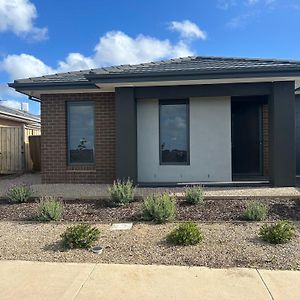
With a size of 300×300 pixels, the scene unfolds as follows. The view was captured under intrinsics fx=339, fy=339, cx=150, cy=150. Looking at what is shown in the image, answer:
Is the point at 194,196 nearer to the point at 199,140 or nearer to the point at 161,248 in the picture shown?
the point at 161,248

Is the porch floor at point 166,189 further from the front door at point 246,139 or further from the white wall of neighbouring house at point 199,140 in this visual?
the front door at point 246,139

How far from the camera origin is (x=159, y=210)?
241 inches

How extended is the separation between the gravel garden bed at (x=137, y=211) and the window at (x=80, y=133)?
265cm

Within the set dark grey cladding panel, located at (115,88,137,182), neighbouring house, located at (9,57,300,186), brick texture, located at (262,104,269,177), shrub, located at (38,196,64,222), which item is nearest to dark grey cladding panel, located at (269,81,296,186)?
neighbouring house, located at (9,57,300,186)

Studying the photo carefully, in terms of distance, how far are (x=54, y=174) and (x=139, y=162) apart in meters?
2.61

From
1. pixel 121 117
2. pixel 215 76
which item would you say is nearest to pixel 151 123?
pixel 121 117

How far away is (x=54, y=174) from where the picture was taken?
10.3m

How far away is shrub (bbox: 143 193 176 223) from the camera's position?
6102mm

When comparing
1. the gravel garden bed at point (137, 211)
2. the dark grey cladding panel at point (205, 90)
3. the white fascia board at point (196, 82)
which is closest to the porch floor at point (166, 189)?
the gravel garden bed at point (137, 211)

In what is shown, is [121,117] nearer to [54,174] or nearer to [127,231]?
[54,174]

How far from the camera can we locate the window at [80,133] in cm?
1020

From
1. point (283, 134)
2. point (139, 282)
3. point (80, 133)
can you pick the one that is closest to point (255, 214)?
point (139, 282)

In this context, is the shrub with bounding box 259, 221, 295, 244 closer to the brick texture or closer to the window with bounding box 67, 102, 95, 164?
the brick texture

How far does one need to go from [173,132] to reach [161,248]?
5499mm
